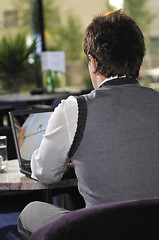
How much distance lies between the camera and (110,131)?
136cm

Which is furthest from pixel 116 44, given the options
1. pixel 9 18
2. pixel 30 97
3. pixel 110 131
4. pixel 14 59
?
pixel 9 18

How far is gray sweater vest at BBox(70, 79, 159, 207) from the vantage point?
1.34 metres

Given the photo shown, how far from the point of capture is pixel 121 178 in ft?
4.39

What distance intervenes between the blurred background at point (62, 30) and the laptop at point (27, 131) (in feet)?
15.6

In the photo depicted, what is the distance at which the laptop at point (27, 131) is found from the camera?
76.3 inches

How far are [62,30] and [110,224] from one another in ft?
20.8

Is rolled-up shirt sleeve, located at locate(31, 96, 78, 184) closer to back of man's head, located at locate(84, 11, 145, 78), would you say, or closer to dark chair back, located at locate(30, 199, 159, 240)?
back of man's head, located at locate(84, 11, 145, 78)

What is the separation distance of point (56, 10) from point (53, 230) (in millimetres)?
6495

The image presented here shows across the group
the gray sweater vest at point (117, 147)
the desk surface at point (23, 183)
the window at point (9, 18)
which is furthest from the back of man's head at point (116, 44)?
the window at point (9, 18)

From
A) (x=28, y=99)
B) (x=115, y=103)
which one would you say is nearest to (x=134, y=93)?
(x=115, y=103)

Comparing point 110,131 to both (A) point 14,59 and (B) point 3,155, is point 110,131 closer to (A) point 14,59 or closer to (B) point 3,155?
(B) point 3,155

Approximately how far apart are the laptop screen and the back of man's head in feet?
1.84

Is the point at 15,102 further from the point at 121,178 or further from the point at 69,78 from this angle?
the point at 121,178

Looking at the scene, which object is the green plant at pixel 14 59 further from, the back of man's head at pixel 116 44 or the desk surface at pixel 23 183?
the back of man's head at pixel 116 44
